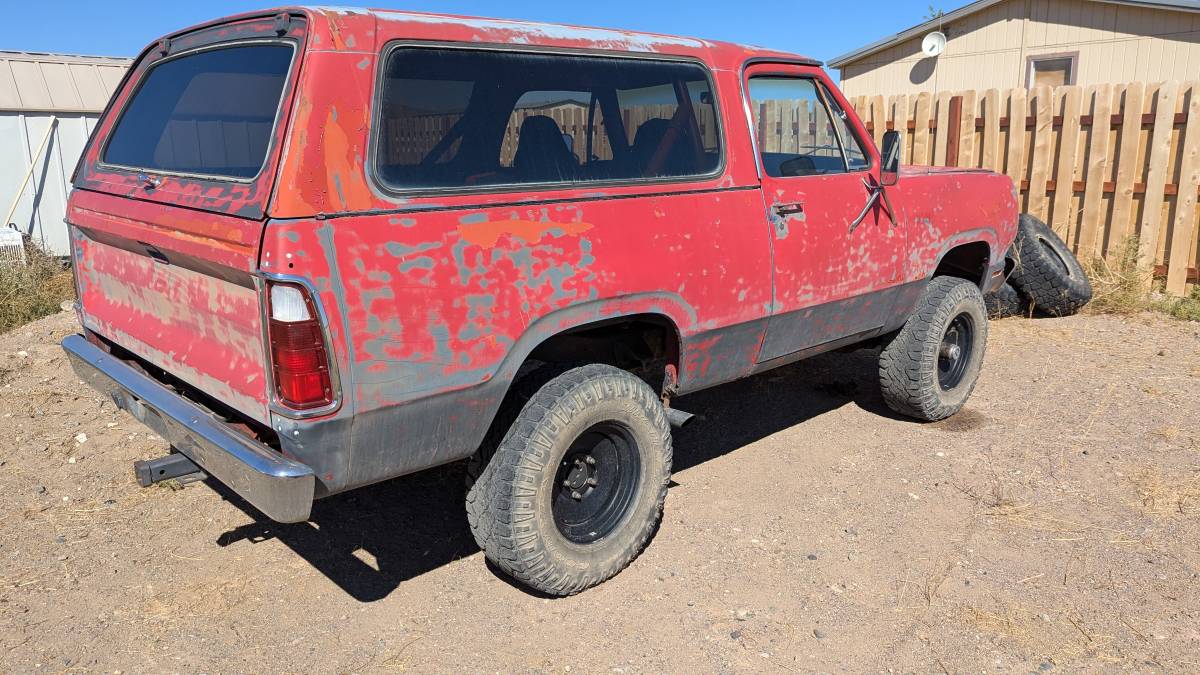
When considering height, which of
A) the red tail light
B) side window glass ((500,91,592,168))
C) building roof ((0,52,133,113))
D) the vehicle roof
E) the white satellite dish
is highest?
the white satellite dish

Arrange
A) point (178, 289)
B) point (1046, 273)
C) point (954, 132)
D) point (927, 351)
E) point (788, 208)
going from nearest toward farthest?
point (178, 289), point (788, 208), point (927, 351), point (1046, 273), point (954, 132)

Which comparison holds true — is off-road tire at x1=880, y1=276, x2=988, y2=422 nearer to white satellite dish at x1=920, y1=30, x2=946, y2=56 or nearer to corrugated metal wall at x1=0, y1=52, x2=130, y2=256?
corrugated metal wall at x1=0, y1=52, x2=130, y2=256

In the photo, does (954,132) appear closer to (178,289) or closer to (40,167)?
(178,289)

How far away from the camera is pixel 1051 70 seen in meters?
13.6

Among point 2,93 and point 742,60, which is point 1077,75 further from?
point 2,93

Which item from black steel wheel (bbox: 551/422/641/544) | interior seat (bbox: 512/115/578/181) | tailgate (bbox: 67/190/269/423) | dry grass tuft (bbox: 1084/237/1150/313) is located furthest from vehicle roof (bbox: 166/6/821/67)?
dry grass tuft (bbox: 1084/237/1150/313)

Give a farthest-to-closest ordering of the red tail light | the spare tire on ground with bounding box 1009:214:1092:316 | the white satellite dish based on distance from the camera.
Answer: the white satellite dish < the spare tire on ground with bounding box 1009:214:1092:316 < the red tail light

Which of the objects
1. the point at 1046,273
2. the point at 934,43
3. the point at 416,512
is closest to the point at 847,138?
the point at 416,512

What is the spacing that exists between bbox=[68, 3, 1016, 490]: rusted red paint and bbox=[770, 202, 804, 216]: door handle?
0.8 inches

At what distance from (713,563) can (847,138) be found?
217 cm

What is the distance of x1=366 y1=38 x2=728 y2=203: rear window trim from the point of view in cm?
263

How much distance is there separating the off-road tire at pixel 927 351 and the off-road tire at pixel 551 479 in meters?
2.05

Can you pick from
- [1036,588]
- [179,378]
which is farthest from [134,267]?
[1036,588]

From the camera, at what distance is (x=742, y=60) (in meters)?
3.86
